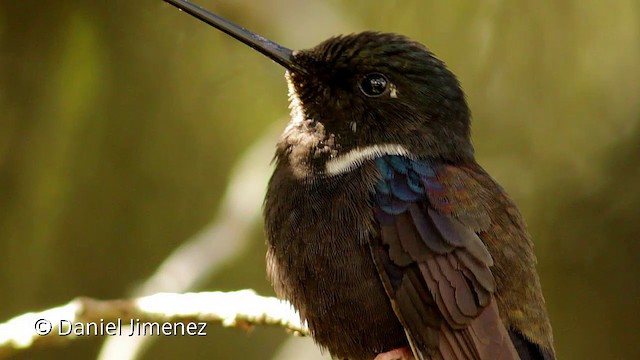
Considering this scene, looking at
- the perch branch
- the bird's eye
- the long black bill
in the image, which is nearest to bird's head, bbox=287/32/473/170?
the bird's eye

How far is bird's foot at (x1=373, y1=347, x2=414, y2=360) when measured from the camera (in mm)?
3340

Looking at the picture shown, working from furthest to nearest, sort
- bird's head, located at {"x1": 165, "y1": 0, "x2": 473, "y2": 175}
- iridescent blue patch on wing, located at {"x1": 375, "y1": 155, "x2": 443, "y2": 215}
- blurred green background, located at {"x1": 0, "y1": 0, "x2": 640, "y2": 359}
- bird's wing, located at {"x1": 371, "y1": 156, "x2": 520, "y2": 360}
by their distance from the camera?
blurred green background, located at {"x1": 0, "y1": 0, "x2": 640, "y2": 359}, bird's head, located at {"x1": 165, "y1": 0, "x2": 473, "y2": 175}, iridescent blue patch on wing, located at {"x1": 375, "y1": 155, "x2": 443, "y2": 215}, bird's wing, located at {"x1": 371, "y1": 156, "x2": 520, "y2": 360}

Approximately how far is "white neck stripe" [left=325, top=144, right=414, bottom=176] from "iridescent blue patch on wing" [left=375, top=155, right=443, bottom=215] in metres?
0.04

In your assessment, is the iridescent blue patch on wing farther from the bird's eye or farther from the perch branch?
the perch branch

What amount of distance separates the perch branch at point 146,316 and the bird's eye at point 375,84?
2.97 feet

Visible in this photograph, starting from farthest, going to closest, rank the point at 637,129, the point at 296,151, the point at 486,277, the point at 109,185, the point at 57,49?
the point at 109,185 < the point at 637,129 < the point at 57,49 < the point at 296,151 < the point at 486,277

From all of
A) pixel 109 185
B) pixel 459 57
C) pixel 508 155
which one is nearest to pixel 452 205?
pixel 508 155

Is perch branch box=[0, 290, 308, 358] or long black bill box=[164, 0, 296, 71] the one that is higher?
long black bill box=[164, 0, 296, 71]

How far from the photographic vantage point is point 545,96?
643cm

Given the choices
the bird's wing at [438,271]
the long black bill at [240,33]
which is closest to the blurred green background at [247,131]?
the long black bill at [240,33]

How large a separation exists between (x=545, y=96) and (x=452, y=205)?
10.7 ft

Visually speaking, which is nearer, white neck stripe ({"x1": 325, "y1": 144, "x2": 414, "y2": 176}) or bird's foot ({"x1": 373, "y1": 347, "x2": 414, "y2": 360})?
bird's foot ({"x1": 373, "y1": 347, "x2": 414, "y2": 360})

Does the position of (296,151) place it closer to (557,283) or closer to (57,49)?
(57,49)

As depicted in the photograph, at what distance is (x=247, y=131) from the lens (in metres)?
6.85
